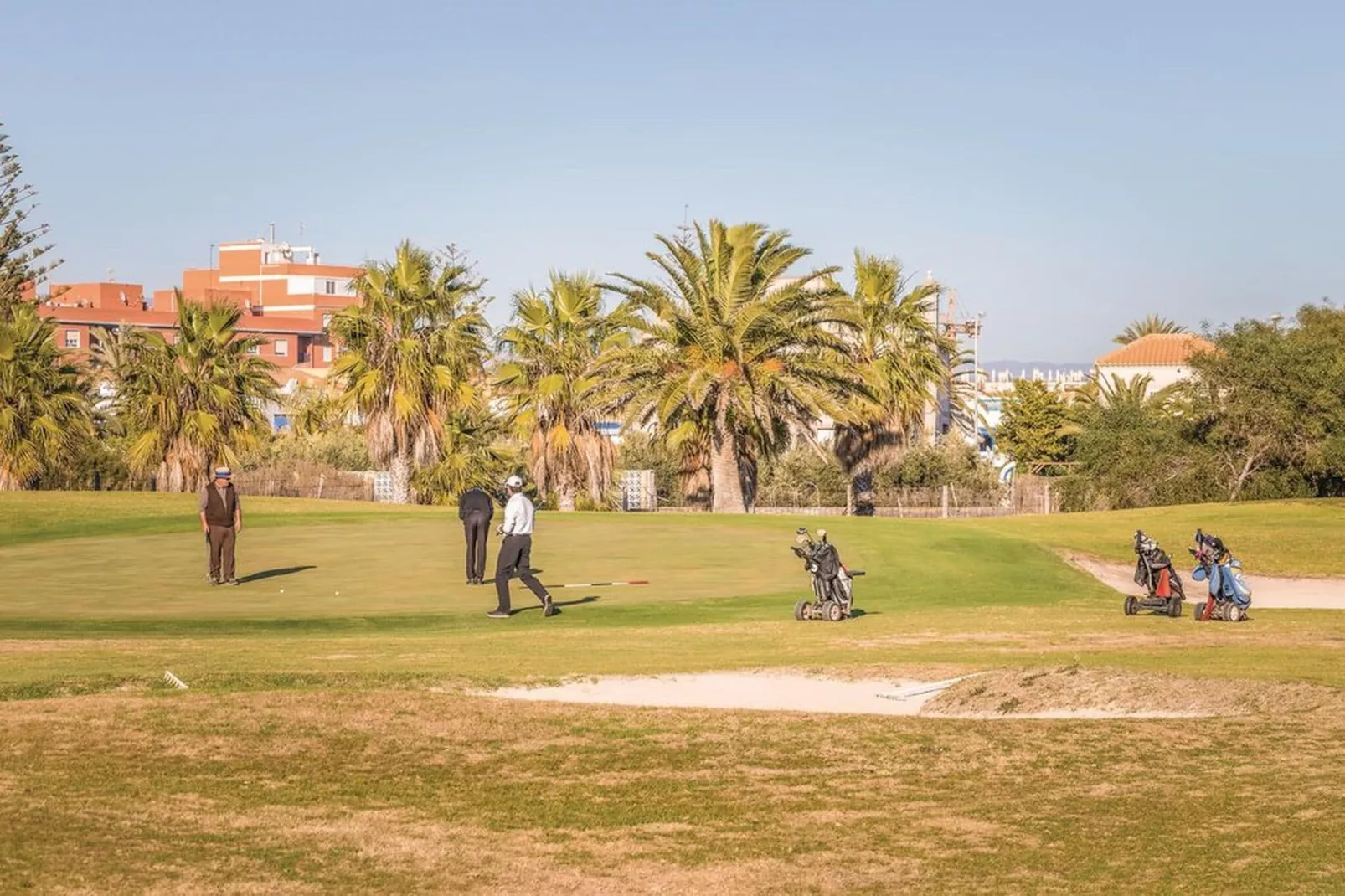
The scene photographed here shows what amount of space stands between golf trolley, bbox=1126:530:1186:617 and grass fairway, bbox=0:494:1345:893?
61cm

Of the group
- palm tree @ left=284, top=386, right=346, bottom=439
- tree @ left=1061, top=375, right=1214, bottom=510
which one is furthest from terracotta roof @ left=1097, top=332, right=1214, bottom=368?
palm tree @ left=284, top=386, right=346, bottom=439

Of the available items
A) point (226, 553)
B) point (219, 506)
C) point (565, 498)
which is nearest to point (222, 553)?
point (226, 553)

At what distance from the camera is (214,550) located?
1192 inches

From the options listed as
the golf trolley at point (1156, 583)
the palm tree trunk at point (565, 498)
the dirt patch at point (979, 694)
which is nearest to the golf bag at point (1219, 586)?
the golf trolley at point (1156, 583)

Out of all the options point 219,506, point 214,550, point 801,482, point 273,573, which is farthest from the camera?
point 801,482

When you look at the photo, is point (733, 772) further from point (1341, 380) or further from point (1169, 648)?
point (1341, 380)

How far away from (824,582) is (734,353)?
29.7 metres

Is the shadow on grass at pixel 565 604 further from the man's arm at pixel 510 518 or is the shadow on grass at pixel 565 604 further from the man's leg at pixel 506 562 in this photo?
the man's arm at pixel 510 518

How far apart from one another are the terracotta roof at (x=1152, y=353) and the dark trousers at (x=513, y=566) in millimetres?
114784

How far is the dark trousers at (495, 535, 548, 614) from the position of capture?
25.9 meters

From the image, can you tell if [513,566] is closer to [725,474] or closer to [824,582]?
[824,582]

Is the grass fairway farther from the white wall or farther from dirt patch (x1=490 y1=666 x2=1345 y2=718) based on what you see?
the white wall

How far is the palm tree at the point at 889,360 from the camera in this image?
219 feet

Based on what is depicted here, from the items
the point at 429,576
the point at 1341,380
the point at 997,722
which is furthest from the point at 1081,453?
the point at 997,722
